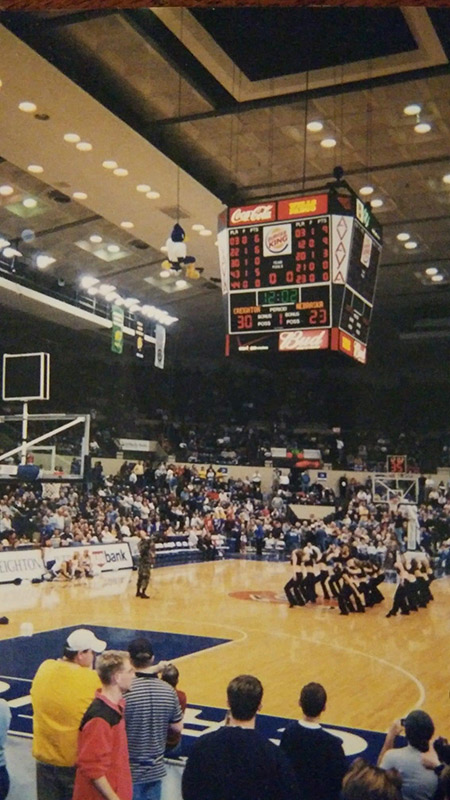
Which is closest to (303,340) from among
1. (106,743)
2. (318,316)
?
(318,316)

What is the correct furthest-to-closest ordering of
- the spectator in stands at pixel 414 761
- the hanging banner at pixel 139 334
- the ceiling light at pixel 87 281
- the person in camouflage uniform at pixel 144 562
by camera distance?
the hanging banner at pixel 139 334, the ceiling light at pixel 87 281, the person in camouflage uniform at pixel 144 562, the spectator in stands at pixel 414 761

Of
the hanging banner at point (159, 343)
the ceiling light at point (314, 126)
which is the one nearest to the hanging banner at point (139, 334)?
the hanging banner at point (159, 343)

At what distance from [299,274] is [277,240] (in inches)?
20.2

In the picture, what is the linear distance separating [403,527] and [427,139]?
15.7 meters

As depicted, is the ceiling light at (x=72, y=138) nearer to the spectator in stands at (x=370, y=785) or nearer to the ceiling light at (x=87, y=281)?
the ceiling light at (x=87, y=281)

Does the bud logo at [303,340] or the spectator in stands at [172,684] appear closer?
the spectator in stands at [172,684]

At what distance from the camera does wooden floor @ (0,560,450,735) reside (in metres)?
9.48

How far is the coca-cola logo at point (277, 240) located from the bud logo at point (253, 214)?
7.6 inches

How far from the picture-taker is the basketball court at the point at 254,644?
8.82 m

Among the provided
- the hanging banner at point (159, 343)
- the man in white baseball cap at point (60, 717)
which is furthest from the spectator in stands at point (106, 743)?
the hanging banner at point (159, 343)

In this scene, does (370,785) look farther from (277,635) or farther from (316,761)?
(277,635)

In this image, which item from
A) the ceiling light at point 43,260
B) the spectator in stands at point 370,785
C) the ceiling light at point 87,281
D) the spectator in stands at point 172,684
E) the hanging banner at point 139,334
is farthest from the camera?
the hanging banner at point 139,334

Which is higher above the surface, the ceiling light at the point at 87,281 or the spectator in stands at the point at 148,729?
the ceiling light at the point at 87,281

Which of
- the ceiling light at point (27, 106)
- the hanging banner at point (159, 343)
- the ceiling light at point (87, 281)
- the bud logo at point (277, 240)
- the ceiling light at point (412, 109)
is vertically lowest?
the bud logo at point (277, 240)
